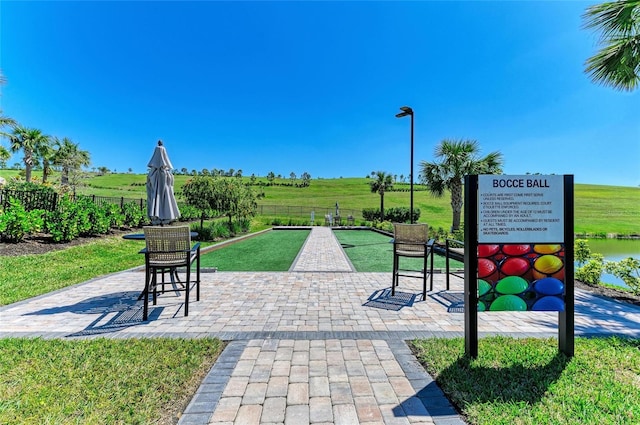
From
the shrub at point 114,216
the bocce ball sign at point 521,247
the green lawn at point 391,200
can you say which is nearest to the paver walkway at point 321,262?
the bocce ball sign at point 521,247

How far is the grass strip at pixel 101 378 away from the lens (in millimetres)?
1799

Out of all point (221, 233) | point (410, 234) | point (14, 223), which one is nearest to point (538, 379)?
point (410, 234)

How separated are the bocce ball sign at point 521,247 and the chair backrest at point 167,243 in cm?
318

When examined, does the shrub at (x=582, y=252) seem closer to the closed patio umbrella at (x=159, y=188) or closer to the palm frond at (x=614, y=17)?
the palm frond at (x=614, y=17)

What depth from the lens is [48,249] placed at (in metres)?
7.76

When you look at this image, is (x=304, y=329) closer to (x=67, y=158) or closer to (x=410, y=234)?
(x=410, y=234)

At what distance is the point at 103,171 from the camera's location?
68.3 m

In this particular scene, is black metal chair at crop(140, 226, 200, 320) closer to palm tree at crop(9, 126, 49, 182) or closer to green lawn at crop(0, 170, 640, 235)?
green lawn at crop(0, 170, 640, 235)

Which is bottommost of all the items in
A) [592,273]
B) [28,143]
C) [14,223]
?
[592,273]

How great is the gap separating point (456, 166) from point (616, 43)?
31.8 feet

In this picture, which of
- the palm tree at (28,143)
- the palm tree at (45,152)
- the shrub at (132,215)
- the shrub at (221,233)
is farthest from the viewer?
the palm tree at (45,152)

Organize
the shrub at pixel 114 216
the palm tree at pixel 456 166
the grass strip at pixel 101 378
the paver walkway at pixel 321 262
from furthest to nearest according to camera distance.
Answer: the palm tree at pixel 456 166, the shrub at pixel 114 216, the paver walkway at pixel 321 262, the grass strip at pixel 101 378

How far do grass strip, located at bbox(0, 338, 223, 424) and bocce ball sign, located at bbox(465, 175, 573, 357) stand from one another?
7.61 ft

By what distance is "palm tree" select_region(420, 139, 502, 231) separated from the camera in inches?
554
